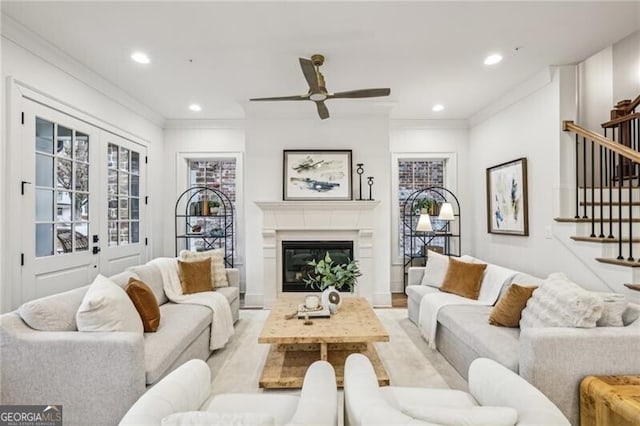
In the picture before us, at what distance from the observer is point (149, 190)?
191 inches

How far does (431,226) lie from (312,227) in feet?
6.15

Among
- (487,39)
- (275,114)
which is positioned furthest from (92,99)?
(487,39)

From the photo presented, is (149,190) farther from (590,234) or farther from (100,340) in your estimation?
(590,234)

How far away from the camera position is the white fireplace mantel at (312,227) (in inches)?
181

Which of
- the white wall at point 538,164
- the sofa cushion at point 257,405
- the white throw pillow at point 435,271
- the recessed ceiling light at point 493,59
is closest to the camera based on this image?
the sofa cushion at point 257,405

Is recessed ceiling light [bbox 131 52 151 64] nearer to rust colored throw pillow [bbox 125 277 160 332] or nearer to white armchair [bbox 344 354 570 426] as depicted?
rust colored throw pillow [bbox 125 277 160 332]

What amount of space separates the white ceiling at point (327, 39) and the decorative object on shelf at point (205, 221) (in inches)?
68.6

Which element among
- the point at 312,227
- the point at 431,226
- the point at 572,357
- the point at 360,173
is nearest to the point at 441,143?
the point at 431,226

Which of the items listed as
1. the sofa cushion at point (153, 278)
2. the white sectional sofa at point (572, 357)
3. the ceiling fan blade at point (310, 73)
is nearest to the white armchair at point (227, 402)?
the white sectional sofa at point (572, 357)

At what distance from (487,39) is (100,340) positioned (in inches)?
141

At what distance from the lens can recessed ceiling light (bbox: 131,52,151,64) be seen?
3.11 metres

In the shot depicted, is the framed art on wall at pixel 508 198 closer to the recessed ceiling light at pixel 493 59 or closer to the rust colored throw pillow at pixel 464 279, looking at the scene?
the rust colored throw pillow at pixel 464 279

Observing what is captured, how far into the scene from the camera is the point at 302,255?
4.74 meters

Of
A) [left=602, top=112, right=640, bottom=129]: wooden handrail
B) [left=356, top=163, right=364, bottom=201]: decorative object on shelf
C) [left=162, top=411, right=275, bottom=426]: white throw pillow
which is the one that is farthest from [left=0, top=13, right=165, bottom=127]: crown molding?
[left=602, top=112, right=640, bottom=129]: wooden handrail
